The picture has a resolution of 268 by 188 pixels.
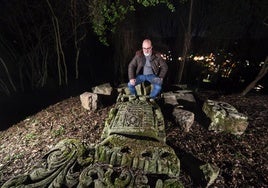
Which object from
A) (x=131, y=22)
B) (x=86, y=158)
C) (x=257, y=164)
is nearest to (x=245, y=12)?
(x=131, y=22)

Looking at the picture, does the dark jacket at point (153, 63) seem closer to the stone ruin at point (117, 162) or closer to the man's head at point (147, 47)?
the man's head at point (147, 47)

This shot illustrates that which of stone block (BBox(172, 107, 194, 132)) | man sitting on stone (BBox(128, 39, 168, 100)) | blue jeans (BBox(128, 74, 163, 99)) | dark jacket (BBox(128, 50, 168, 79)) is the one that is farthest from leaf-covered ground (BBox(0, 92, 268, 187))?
dark jacket (BBox(128, 50, 168, 79))

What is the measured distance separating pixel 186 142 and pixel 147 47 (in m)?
2.41

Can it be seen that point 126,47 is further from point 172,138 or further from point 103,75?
point 172,138

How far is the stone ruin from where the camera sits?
2590 mm

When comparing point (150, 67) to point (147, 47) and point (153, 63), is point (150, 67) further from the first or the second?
point (147, 47)

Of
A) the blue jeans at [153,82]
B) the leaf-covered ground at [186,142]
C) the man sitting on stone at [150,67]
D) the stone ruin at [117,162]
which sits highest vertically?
the man sitting on stone at [150,67]

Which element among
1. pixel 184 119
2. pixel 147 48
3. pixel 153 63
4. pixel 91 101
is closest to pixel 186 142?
pixel 184 119

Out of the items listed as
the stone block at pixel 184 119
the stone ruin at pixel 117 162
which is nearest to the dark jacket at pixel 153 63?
the stone block at pixel 184 119

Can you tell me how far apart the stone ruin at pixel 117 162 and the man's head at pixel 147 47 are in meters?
1.89

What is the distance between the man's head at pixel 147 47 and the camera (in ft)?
16.1

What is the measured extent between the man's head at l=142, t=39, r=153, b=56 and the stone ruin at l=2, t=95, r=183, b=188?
74.3 inches

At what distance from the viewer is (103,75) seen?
8.80 metres

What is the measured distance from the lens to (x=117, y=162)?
3.04m
